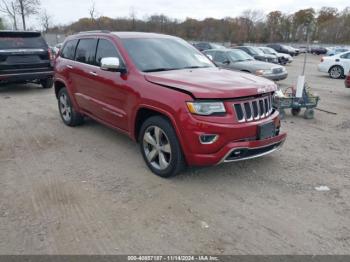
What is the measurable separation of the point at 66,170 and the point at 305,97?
544 centimetres

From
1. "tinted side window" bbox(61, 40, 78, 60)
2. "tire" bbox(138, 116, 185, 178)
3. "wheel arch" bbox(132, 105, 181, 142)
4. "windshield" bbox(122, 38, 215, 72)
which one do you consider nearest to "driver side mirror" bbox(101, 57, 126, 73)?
"windshield" bbox(122, 38, 215, 72)

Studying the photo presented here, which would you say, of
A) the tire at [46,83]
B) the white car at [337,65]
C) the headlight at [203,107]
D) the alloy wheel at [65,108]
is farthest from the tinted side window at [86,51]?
the white car at [337,65]

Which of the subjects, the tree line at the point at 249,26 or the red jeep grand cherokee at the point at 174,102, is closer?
the red jeep grand cherokee at the point at 174,102

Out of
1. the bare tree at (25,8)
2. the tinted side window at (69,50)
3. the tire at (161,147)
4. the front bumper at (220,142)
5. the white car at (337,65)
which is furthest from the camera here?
the bare tree at (25,8)

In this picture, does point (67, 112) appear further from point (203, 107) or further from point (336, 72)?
point (336, 72)

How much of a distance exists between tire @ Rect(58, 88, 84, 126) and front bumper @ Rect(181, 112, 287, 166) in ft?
11.1

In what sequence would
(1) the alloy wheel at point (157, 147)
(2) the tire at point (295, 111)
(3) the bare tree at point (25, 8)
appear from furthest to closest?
(3) the bare tree at point (25, 8), (2) the tire at point (295, 111), (1) the alloy wheel at point (157, 147)

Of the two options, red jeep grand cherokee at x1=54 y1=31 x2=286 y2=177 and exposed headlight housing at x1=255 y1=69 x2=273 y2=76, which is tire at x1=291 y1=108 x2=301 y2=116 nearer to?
red jeep grand cherokee at x1=54 y1=31 x2=286 y2=177

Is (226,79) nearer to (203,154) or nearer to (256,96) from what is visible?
(256,96)

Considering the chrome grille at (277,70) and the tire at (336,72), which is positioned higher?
the chrome grille at (277,70)

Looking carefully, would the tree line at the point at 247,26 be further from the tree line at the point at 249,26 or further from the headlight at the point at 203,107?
the headlight at the point at 203,107

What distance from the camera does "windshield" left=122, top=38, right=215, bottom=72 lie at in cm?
464

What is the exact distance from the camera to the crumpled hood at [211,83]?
146 inches

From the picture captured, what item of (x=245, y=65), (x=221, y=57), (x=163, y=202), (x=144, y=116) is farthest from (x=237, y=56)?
(x=163, y=202)
